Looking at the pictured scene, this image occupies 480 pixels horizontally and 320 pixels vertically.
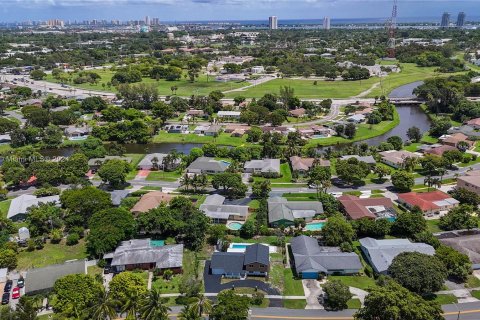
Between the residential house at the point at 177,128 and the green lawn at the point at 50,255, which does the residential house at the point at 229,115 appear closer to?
the residential house at the point at 177,128

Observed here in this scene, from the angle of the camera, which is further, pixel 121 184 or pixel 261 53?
pixel 261 53

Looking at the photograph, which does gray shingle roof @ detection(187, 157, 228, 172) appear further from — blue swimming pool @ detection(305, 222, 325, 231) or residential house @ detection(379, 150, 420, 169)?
residential house @ detection(379, 150, 420, 169)

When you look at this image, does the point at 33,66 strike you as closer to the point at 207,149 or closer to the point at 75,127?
the point at 75,127

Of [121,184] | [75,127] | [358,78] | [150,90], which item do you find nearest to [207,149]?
[121,184]

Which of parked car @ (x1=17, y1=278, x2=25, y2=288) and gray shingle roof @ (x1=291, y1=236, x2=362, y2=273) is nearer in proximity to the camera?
parked car @ (x1=17, y1=278, x2=25, y2=288)

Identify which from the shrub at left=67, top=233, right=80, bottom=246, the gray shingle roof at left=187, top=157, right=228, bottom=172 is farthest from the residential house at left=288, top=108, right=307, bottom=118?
the shrub at left=67, top=233, right=80, bottom=246

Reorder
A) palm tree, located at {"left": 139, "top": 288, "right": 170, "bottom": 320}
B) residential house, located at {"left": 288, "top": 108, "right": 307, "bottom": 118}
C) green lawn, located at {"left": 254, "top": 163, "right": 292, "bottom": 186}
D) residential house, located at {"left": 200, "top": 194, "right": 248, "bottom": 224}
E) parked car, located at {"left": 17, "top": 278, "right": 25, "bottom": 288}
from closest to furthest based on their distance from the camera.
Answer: palm tree, located at {"left": 139, "top": 288, "right": 170, "bottom": 320}
parked car, located at {"left": 17, "top": 278, "right": 25, "bottom": 288}
residential house, located at {"left": 200, "top": 194, "right": 248, "bottom": 224}
green lawn, located at {"left": 254, "top": 163, "right": 292, "bottom": 186}
residential house, located at {"left": 288, "top": 108, "right": 307, "bottom": 118}

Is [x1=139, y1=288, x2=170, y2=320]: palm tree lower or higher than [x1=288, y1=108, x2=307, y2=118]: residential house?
lower

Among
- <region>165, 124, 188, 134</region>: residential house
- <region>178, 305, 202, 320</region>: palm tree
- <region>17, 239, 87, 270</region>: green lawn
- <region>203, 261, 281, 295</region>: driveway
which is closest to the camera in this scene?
<region>178, 305, 202, 320</region>: palm tree

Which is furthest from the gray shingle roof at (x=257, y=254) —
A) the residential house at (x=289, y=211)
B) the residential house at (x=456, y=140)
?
the residential house at (x=456, y=140)
